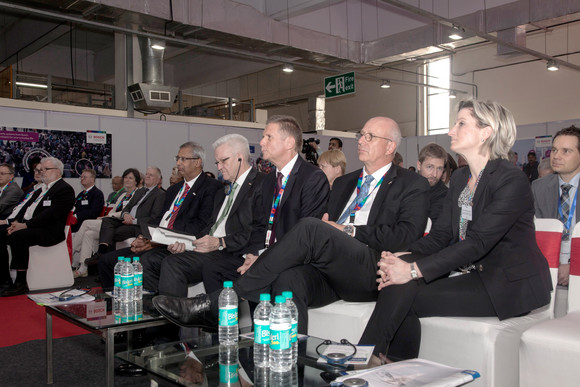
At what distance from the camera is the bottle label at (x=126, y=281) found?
2.86 meters

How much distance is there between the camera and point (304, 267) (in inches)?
92.1

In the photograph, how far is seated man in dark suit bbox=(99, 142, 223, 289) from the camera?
12.8 ft

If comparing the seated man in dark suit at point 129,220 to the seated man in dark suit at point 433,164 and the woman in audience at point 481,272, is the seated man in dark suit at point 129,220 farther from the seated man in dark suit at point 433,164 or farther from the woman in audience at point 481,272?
the woman in audience at point 481,272

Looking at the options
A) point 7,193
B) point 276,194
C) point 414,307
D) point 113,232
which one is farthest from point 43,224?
point 414,307

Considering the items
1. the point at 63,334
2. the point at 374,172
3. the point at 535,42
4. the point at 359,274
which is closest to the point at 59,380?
the point at 63,334

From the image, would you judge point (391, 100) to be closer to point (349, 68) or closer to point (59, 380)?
point (349, 68)

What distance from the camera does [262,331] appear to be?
167 centimetres

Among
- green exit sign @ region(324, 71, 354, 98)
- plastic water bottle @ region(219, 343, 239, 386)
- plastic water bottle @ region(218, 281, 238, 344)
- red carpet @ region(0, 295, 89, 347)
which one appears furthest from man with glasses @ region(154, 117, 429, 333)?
green exit sign @ region(324, 71, 354, 98)

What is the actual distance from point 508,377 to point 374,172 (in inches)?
50.2

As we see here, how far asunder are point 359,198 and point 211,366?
55.7 inches

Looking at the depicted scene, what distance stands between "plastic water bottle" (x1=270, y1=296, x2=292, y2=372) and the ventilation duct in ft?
26.8

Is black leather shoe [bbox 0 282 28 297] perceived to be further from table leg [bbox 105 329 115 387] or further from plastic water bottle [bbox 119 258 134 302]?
table leg [bbox 105 329 115 387]

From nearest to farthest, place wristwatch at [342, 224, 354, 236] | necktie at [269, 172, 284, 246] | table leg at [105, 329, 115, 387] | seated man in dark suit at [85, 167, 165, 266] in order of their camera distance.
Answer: table leg at [105, 329, 115, 387] → wristwatch at [342, 224, 354, 236] → necktie at [269, 172, 284, 246] → seated man in dark suit at [85, 167, 165, 266]

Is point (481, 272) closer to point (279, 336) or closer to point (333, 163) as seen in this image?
point (279, 336)
